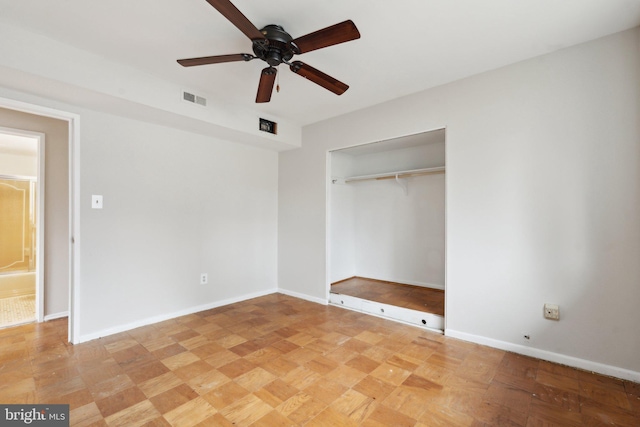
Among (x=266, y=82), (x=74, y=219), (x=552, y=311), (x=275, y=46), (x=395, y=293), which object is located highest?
(x=275, y=46)

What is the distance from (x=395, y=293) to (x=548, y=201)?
2092 mm

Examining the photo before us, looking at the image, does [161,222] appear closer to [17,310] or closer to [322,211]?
[322,211]

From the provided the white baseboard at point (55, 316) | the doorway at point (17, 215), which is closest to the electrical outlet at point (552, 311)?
the white baseboard at point (55, 316)

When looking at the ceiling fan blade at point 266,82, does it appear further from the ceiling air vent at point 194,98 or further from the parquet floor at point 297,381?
the parquet floor at point 297,381

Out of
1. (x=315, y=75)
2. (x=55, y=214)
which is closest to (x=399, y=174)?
(x=315, y=75)

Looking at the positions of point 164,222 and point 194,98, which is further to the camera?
point 164,222

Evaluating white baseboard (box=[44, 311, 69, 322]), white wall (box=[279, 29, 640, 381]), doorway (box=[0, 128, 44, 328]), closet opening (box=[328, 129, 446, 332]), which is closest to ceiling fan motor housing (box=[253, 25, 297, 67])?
white wall (box=[279, 29, 640, 381])

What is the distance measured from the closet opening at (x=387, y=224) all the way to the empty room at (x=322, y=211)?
0.72 feet

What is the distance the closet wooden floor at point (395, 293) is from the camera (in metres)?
3.27

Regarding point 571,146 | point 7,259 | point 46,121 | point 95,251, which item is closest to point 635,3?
point 571,146

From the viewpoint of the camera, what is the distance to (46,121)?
320 centimetres

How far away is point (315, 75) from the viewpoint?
210cm

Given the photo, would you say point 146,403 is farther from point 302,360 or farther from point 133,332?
point 133,332

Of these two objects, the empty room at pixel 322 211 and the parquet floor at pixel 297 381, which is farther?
the empty room at pixel 322 211
